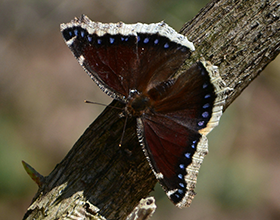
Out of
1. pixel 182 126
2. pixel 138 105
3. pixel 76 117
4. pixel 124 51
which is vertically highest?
pixel 76 117

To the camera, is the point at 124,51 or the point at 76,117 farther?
the point at 76,117

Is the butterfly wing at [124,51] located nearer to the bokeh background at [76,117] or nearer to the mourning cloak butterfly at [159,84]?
the mourning cloak butterfly at [159,84]

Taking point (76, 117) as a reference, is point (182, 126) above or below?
below

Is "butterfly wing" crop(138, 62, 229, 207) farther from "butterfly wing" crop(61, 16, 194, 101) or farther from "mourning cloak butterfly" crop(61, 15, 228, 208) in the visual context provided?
"butterfly wing" crop(61, 16, 194, 101)

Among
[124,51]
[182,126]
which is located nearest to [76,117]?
[124,51]

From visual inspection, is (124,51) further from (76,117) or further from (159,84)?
(76,117)

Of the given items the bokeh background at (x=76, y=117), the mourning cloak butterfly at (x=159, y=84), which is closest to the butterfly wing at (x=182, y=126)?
the mourning cloak butterfly at (x=159, y=84)

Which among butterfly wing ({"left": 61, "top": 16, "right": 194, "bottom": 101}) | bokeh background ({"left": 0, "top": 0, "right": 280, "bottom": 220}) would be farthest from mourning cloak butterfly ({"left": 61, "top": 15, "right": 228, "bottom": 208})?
bokeh background ({"left": 0, "top": 0, "right": 280, "bottom": 220})
